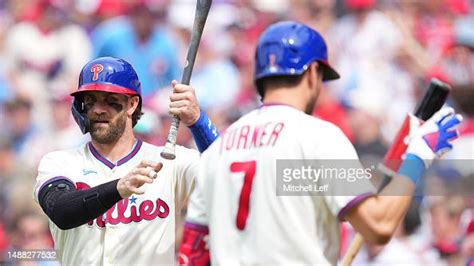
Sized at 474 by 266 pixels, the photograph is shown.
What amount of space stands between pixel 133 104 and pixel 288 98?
4.44 feet

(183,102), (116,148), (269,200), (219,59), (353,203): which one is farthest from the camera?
(219,59)

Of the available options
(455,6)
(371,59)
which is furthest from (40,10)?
(455,6)

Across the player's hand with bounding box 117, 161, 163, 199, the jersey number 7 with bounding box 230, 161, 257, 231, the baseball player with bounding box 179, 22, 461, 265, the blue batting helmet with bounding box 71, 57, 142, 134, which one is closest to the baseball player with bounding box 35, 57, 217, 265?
the blue batting helmet with bounding box 71, 57, 142, 134

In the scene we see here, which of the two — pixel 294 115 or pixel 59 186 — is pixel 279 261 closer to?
pixel 294 115

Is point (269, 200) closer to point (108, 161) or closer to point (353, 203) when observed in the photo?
point (353, 203)

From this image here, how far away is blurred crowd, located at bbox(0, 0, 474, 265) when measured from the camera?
420 inches

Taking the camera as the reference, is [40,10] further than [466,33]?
Yes

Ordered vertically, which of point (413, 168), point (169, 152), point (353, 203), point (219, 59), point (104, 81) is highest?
point (219, 59)

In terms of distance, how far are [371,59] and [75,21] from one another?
3330 millimetres

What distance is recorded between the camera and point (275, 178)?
14.3ft

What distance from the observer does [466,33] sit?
11.4 meters

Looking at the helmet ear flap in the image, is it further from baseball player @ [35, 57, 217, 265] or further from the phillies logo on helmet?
the phillies logo on helmet

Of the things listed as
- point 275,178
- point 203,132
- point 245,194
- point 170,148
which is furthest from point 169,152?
point 275,178

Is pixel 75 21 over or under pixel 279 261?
over
